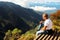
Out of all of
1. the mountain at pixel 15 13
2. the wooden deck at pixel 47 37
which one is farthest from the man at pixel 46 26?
the mountain at pixel 15 13

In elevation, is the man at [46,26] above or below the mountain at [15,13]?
below

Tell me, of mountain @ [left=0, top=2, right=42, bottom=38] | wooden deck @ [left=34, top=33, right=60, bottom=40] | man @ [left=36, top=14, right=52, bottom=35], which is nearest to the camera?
wooden deck @ [left=34, top=33, right=60, bottom=40]

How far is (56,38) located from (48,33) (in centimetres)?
56

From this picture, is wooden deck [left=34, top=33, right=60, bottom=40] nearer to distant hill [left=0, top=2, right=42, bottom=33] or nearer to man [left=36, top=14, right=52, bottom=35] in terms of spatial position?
man [left=36, top=14, right=52, bottom=35]

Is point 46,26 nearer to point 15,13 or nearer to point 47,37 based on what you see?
point 47,37

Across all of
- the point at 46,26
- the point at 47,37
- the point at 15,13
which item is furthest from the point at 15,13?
the point at 47,37

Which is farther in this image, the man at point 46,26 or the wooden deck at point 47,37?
the man at point 46,26

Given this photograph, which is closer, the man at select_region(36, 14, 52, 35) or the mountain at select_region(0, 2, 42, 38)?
the man at select_region(36, 14, 52, 35)

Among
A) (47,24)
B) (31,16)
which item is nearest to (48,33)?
(47,24)

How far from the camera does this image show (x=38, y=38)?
6680 millimetres

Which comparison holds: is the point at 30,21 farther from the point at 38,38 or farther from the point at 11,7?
the point at 38,38

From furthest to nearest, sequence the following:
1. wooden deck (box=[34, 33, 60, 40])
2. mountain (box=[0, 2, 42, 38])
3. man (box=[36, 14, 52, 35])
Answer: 1. mountain (box=[0, 2, 42, 38])
2. man (box=[36, 14, 52, 35])
3. wooden deck (box=[34, 33, 60, 40])

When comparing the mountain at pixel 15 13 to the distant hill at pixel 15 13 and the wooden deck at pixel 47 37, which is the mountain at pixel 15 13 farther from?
the wooden deck at pixel 47 37

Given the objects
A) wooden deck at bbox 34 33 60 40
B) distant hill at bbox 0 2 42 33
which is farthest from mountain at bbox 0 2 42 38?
wooden deck at bbox 34 33 60 40
